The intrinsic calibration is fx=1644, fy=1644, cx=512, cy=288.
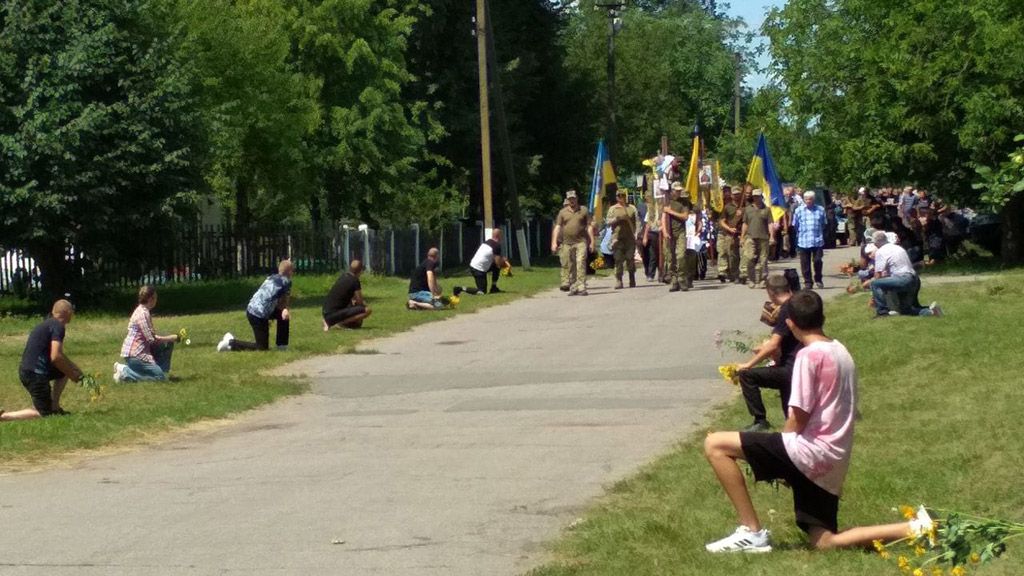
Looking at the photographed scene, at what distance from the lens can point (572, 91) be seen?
2303 inches

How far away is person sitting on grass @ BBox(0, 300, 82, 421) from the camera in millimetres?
16047

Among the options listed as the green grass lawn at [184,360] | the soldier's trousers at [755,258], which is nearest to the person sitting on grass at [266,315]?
the green grass lawn at [184,360]

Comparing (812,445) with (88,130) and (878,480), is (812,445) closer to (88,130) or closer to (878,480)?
(878,480)

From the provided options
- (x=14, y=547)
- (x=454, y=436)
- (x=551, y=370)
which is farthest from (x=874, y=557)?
(x=551, y=370)

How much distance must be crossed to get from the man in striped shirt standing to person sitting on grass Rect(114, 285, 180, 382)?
1441 cm

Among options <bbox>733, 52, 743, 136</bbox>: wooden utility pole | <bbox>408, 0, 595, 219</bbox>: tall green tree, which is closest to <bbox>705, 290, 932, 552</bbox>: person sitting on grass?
<bbox>408, 0, 595, 219</bbox>: tall green tree

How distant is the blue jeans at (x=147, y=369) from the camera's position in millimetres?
18453

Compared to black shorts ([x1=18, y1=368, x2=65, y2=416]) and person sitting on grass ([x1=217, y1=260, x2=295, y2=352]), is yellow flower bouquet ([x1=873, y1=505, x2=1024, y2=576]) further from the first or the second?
person sitting on grass ([x1=217, y1=260, x2=295, y2=352])

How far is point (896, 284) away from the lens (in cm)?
2230

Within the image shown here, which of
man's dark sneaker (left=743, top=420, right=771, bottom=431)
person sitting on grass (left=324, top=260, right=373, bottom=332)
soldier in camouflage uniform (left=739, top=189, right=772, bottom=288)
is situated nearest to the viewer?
man's dark sneaker (left=743, top=420, right=771, bottom=431)

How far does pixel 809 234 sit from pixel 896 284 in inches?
297

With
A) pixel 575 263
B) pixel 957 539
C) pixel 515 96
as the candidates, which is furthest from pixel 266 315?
pixel 515 96

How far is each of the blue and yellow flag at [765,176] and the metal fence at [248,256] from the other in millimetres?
10703

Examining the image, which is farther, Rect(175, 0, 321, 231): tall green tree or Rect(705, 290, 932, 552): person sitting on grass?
Rect(175, 0, 321, 231): tall green tree
